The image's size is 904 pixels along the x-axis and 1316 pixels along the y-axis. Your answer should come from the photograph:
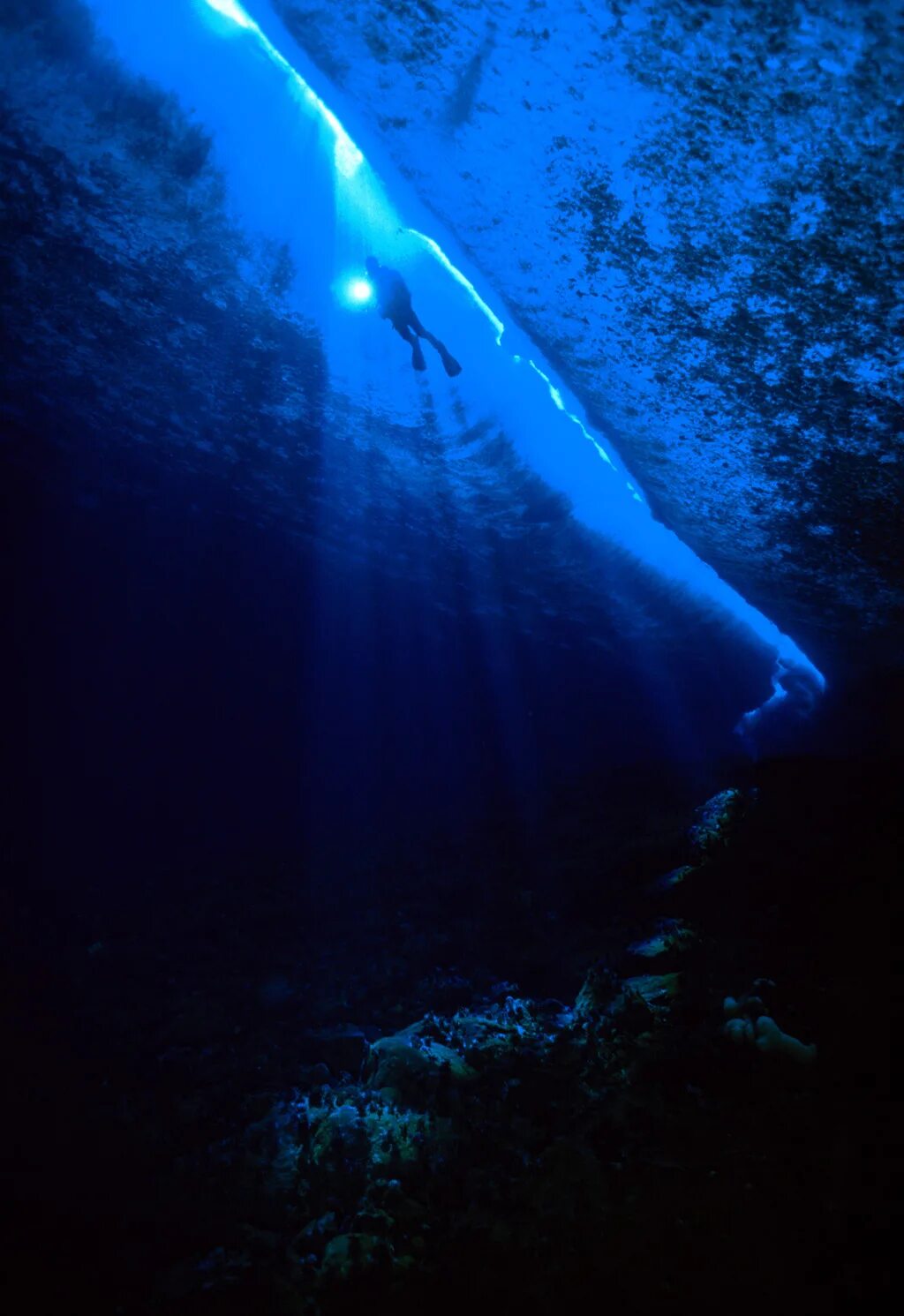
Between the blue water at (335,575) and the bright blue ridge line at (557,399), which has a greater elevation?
the bright blue ridge line at (557,399)

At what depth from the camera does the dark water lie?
4590 millimetres

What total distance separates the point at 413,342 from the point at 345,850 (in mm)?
12378

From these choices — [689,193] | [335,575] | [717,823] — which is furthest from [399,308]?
[717,823]

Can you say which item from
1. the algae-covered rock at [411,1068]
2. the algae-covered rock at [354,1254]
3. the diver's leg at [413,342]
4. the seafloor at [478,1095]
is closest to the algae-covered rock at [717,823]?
the seafloor at [478,1095]

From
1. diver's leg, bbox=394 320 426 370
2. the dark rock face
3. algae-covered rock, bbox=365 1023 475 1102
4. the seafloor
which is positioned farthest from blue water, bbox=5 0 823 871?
algae-covered rock, bbox=365 1023 475 1102

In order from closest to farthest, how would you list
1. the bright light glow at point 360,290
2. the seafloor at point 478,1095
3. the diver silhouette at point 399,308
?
1. the seafloor at point 478,1095
2. the diver silhouette at point 399,308
3. the bright light glow at point 360,290

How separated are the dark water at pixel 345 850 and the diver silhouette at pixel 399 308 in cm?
83

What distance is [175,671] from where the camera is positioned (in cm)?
1373

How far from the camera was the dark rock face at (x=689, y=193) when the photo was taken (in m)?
2.48

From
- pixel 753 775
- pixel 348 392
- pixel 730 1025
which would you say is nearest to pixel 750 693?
pixel 753 775

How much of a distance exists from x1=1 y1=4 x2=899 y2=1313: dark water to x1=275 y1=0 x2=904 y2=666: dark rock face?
2.51m

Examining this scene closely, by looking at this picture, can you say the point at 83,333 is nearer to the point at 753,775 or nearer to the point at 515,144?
the point at 515,144

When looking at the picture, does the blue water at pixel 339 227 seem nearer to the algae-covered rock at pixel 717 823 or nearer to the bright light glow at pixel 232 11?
the bright light glow at pixel 232 11

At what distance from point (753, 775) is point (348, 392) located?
12.1 m
